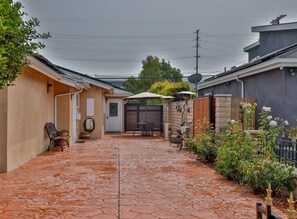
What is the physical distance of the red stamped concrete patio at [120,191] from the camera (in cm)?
442

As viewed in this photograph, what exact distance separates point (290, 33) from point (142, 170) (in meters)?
10.1

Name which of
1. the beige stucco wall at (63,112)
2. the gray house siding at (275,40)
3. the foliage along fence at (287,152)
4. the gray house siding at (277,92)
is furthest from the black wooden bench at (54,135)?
the gray house siding at (275,40)

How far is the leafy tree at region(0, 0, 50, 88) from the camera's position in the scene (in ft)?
11.9

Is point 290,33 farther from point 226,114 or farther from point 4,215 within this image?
point 4,215

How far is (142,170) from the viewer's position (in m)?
7.43

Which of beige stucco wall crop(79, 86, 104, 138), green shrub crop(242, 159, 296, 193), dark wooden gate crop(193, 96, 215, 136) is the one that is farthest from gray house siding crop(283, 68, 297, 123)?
beige stucco wall crop(79, 86, 104, 138)

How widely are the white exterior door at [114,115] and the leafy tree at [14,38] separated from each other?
1528cm

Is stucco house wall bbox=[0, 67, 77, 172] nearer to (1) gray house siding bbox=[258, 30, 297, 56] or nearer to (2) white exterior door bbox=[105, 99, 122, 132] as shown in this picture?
(2) white exterior door bbox=[105, 99, 122, 132]

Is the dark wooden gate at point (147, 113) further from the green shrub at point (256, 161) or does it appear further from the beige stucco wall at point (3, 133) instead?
the beige stucco wall at point (3, 133)

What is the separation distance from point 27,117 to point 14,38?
5.13 meters

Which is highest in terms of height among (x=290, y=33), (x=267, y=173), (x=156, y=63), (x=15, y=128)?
(x=156, y=63)

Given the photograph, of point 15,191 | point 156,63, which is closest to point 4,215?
point 15,191

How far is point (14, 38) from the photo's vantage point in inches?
154

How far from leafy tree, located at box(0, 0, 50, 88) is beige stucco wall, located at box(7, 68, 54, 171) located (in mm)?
3289
